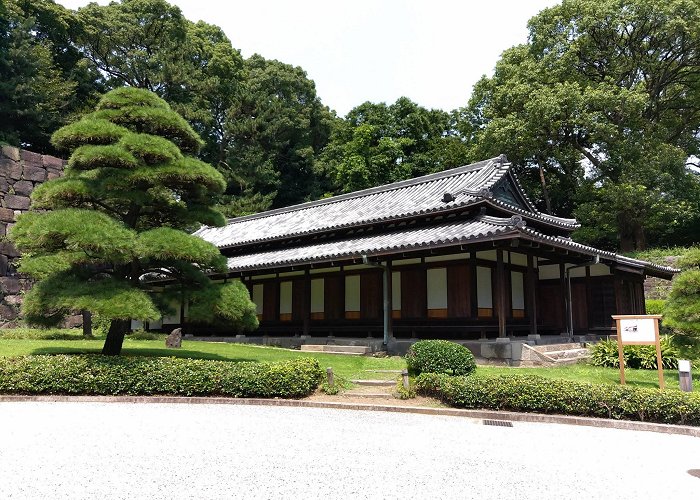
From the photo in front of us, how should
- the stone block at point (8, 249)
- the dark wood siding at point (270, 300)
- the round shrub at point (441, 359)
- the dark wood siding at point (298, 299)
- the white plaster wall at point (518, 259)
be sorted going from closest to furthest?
the round shrub at point (441, 359) < the white plaster wall at point (518, 259) < the dark wood siding at point (298, 299) < the dark wood siding at point (270, 300) < the stone block at point (8, 249)

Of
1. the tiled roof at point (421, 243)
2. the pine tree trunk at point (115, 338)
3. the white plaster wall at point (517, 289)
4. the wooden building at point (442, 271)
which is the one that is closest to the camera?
the pine tree trunk at point (115, 338)

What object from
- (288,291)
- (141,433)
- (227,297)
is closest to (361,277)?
(288,291)

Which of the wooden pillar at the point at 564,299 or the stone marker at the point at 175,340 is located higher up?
the wooden pillar at the point at 564,299

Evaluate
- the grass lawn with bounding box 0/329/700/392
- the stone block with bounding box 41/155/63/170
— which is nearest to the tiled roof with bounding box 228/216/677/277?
the grass lawn with bounding box 0/329/700/392

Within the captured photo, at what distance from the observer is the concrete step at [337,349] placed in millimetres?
17344

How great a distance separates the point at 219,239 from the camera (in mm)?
28312

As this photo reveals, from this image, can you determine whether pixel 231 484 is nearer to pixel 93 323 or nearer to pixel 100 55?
pixel 93 323

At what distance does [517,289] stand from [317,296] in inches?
297

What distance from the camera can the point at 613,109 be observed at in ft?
97.5

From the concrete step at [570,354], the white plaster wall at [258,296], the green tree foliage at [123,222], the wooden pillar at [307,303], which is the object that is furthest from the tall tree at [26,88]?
the concrete step at [570,354]

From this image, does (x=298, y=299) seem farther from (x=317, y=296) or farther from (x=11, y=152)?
(x=11, y=152)

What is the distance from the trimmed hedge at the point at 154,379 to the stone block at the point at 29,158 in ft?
58.7

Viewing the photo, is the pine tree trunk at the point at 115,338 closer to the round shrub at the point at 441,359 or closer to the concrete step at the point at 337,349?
the concrete step at the point at 337,349

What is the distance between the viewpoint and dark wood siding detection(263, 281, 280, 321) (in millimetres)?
22047
